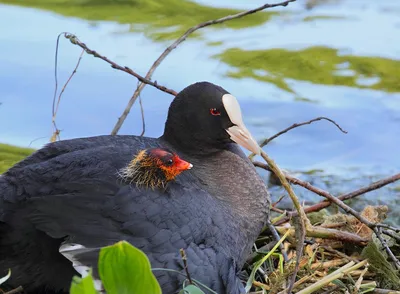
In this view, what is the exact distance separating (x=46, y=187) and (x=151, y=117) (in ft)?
9.48

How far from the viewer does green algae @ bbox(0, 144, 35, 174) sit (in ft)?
20.7

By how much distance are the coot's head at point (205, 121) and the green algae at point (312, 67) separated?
2766mm

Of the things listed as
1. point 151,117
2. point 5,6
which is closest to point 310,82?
point 151,117

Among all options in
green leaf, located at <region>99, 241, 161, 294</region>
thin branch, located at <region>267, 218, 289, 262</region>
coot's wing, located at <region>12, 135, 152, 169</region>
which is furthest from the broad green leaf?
green leaf, located at <region>99, 241, 161, 294</region>

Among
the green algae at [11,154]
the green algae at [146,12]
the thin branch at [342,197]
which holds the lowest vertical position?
the green algae at [11,154]

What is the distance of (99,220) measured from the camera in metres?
3.74

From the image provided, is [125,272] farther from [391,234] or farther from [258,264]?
[391,234]

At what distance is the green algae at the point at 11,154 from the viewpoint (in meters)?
6.30

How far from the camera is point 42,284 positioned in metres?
3.79

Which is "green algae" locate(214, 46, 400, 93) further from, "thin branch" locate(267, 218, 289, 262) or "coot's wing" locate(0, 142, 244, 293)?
"coot's wing" locate(0, 142, 244, 293)

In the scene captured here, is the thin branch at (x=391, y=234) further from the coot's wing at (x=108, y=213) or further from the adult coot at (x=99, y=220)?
the coot's wing at (x=108, y=213)

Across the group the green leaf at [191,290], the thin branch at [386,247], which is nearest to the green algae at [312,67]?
the thin branch at [386,247]

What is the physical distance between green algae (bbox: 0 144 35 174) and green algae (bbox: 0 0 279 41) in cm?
159

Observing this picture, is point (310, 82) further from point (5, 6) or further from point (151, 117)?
point (5, 6)
